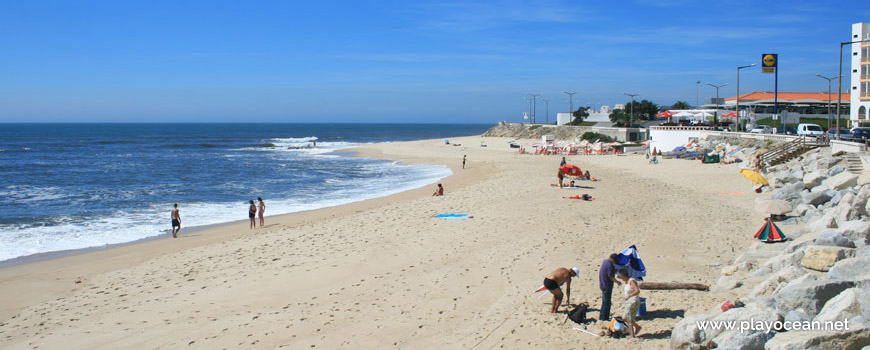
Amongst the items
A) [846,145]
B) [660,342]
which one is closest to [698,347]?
[660,342]

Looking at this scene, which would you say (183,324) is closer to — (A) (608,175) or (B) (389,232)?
(B) (389,232)

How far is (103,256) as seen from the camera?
600 inches

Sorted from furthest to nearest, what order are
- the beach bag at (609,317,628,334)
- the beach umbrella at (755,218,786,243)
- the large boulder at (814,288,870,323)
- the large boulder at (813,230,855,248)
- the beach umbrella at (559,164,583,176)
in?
1. the beach umbrella at (559,164,583,176)
2. the beach umbrella at (755,218,786,243)
3. the large boulder at (813,230,855,248)
4. the beach bag at (609,317,628,334)
5. the large boulder at (814,288,870,323)

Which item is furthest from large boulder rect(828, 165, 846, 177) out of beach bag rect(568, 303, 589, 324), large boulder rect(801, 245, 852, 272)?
beach bag rect(568, 303, 589, 324)

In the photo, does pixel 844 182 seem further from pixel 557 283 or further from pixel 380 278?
pixel 380 278

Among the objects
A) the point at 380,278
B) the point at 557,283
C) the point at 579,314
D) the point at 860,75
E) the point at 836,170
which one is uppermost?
the point at 860,75

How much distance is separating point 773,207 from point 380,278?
11238 mm

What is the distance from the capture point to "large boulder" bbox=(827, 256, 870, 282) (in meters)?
Answer: 7.57

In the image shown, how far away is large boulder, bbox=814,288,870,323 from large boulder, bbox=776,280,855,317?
0.27 m

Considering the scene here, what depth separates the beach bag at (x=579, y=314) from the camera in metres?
8.44

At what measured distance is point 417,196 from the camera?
25.6 meters

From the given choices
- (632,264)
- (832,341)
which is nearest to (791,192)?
(632,264)

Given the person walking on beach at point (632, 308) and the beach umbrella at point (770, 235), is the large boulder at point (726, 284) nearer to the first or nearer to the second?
the person walking on beach at point (632, 308)

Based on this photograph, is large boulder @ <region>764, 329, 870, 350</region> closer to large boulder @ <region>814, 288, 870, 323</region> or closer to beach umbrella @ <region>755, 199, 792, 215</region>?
large boulder @ <region>814, 288, 870, 323</region>
